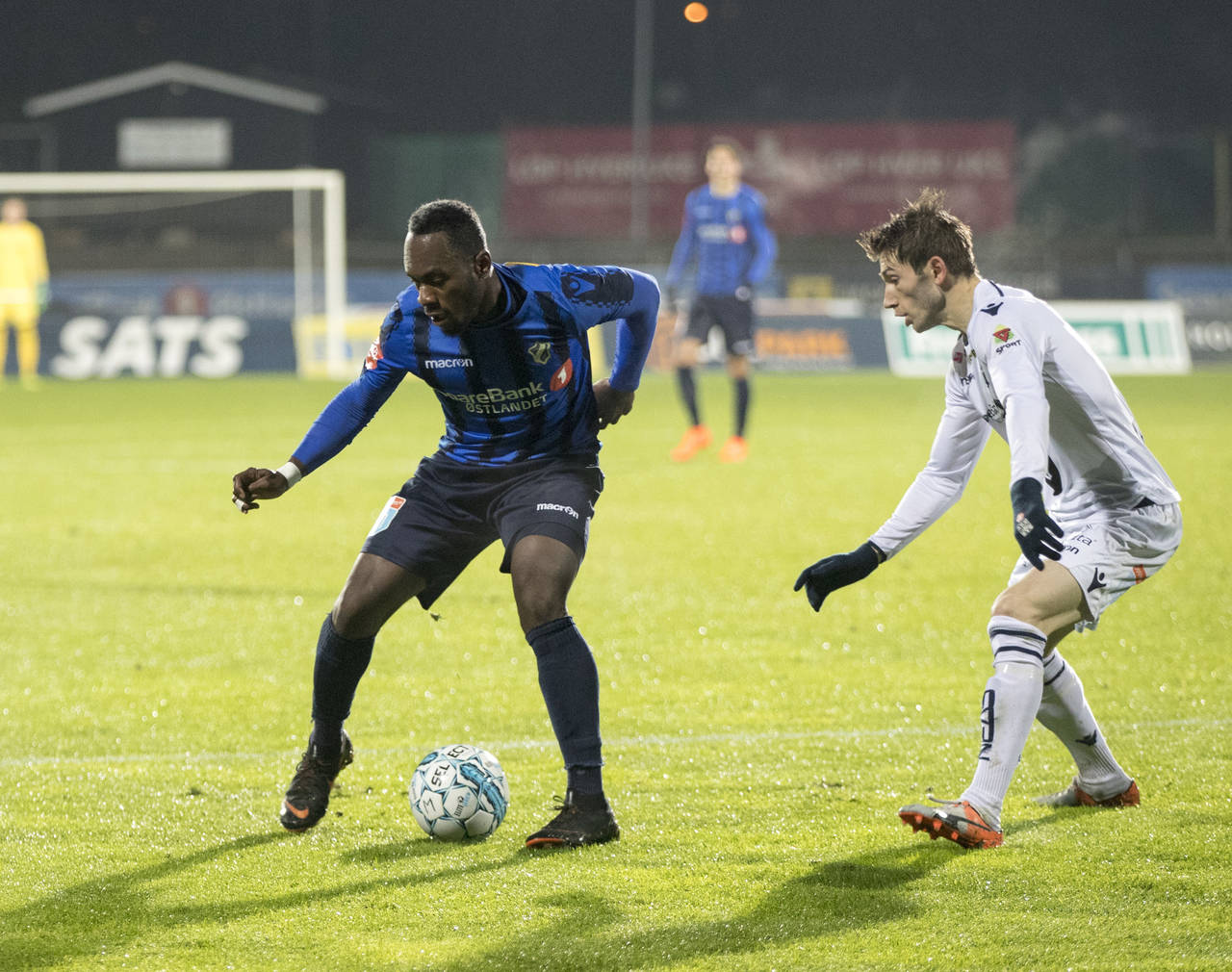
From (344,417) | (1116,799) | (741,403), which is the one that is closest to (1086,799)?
(1116,799)

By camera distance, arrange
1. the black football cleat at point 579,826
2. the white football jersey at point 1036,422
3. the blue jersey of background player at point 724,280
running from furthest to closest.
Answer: the blue jersey of background player at point 724,280 → the black football cleat at point 579,826 → the white football jersey at point 1036,422

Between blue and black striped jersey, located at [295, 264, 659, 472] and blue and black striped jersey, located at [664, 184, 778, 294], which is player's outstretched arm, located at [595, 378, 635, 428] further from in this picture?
blue and black striped jersey, located at [664, 184, 778, 294]

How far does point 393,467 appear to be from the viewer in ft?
39.2

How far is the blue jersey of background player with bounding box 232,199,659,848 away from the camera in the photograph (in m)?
3.76

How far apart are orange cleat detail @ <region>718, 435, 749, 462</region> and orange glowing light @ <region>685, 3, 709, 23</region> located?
821 inches

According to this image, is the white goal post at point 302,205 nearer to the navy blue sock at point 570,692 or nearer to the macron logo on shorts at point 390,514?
the macron logo on shorts at point 390,514

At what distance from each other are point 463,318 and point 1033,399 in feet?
4.32

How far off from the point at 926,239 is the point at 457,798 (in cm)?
170

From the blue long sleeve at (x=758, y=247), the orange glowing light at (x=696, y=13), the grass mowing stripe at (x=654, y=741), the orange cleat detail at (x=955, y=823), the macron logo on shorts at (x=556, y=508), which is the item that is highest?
the orange glowing light at (x=696, y=13)

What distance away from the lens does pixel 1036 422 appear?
3.48 meters

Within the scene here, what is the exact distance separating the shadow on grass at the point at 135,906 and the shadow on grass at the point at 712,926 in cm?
43

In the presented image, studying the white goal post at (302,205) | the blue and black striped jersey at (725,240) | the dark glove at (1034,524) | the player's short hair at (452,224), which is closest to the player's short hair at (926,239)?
the dark glove at (1034,524)

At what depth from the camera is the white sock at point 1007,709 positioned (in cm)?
359

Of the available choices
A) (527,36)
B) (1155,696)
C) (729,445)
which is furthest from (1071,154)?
(1155,696)
